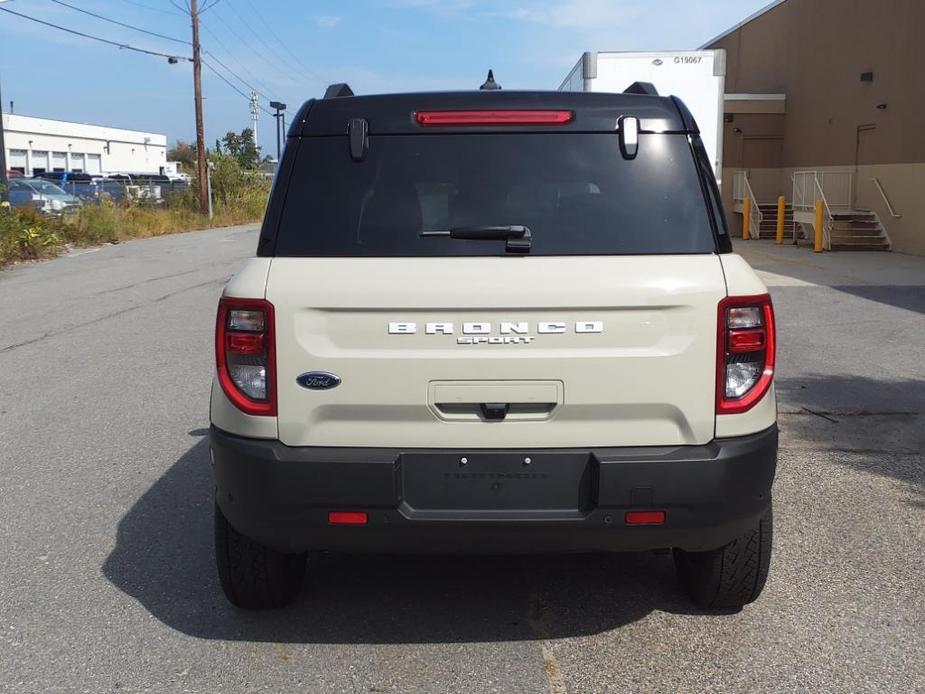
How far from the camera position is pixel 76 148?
3782 inches

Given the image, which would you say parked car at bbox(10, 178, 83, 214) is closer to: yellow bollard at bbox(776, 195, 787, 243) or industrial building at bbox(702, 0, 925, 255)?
yellow bollard at bbox(776, 195, 787, 243)

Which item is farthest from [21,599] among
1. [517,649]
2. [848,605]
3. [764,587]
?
[848,605]

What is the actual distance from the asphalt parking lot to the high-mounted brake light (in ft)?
6.23

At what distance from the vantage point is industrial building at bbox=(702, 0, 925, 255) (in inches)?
902

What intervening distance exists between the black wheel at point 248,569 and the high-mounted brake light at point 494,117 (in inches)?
64.1

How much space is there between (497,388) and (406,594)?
4.31 feet

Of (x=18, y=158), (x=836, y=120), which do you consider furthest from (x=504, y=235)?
(x=18, y=158)

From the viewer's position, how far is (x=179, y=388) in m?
8.24

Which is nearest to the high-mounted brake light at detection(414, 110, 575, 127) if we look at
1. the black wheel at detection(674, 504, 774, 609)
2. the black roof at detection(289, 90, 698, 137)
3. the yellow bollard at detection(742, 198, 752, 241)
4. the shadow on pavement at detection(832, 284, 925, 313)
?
the black roof at detection(289, 90, 698, 137)

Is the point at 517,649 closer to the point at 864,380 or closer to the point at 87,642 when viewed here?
the point at 87,642

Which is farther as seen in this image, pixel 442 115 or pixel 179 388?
pixel 179 388

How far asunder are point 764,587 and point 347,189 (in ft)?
7.82

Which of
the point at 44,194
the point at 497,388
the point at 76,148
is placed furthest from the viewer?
the point at 76,148

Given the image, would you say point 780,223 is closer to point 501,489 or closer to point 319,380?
point 501,489
